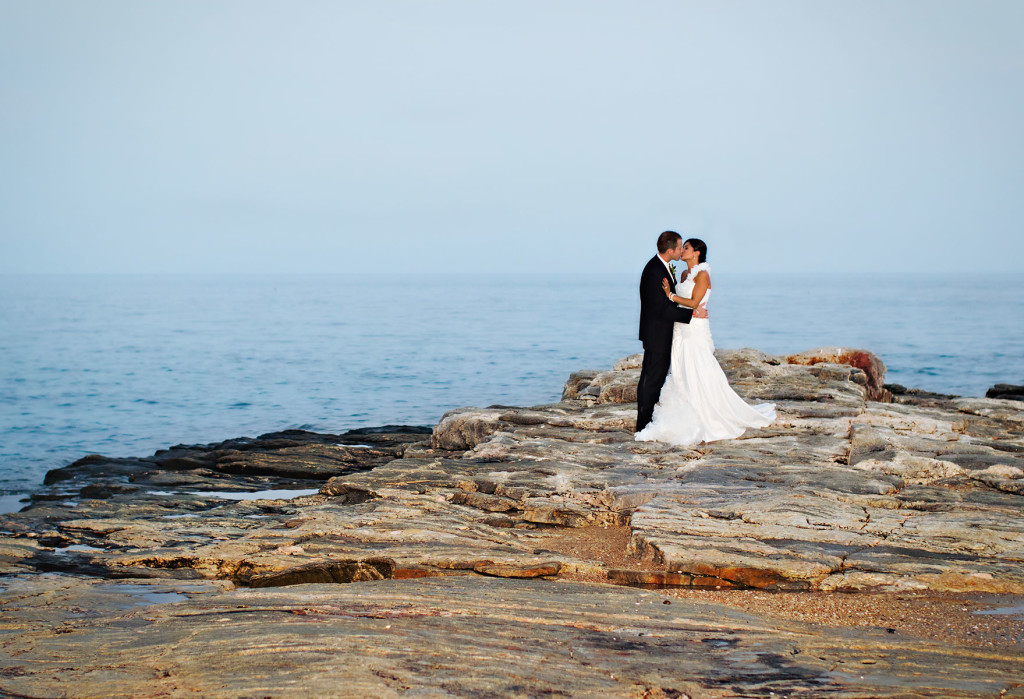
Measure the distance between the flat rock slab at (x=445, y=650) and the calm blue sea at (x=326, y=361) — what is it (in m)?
13.5

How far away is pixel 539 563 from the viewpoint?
6941mm

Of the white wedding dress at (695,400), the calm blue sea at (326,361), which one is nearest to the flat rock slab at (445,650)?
the white wedding dress at (695,400)

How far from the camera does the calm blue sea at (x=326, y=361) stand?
26.7 m

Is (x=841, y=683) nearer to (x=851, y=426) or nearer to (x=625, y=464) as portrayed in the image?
(x=625, y=464)

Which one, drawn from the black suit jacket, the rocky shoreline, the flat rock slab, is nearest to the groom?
the black suit jacket

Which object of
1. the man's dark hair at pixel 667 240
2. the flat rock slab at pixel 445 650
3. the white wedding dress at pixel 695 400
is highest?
the man's dark hair at pixel 667 240

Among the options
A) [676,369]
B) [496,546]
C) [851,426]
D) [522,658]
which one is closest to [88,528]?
[496,546]

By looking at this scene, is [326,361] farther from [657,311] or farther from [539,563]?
[539,563]

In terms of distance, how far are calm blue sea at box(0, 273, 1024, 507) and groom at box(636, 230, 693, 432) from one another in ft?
41.6

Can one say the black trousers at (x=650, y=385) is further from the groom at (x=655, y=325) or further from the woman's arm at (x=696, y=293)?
the woman's arm at (x=696, y=293)

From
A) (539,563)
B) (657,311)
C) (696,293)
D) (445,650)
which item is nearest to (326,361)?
(657,311)

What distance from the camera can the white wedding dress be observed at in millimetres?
11523

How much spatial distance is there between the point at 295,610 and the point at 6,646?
61.7 inches

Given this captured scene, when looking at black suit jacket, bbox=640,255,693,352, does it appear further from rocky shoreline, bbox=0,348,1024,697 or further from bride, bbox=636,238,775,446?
rocky shoreline, bbox=0,348,1024,697
